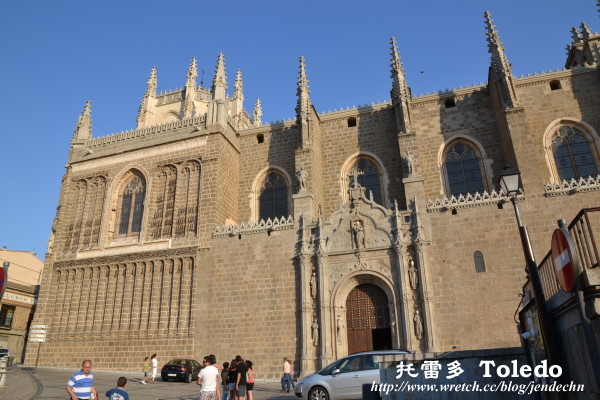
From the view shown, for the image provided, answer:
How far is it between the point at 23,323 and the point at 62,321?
1205cm

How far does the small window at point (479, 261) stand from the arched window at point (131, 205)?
16.9 metres

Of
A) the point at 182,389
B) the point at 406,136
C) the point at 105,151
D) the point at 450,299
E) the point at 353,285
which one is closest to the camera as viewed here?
the point at 182,389

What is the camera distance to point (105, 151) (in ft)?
85.6

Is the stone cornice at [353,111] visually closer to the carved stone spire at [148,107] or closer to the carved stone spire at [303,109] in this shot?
the carved stone spire at [303,109]

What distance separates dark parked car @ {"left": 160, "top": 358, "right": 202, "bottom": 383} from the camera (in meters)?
16.9

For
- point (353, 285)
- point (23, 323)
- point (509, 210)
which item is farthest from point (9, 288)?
point (509, 210)

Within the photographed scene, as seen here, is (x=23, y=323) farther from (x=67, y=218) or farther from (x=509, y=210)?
(x=509, y=210)

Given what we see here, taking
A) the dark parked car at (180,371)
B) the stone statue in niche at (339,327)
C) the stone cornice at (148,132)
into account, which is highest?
the stone cornice at (148,132)

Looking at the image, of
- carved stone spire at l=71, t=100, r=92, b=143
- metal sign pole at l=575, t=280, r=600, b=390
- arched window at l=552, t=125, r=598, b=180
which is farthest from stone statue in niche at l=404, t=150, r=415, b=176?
carved stone spire at l=71, t=100, r=92, b=143

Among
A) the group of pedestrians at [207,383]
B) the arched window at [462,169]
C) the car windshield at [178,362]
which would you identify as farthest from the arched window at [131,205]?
the arched window at [462,169]

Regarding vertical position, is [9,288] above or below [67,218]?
below

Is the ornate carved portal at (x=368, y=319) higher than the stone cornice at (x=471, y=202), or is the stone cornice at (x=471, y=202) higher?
the stone cornice at (x=471, y=202)

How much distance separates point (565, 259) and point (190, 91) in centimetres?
4226

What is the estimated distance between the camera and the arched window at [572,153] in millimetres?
19891
